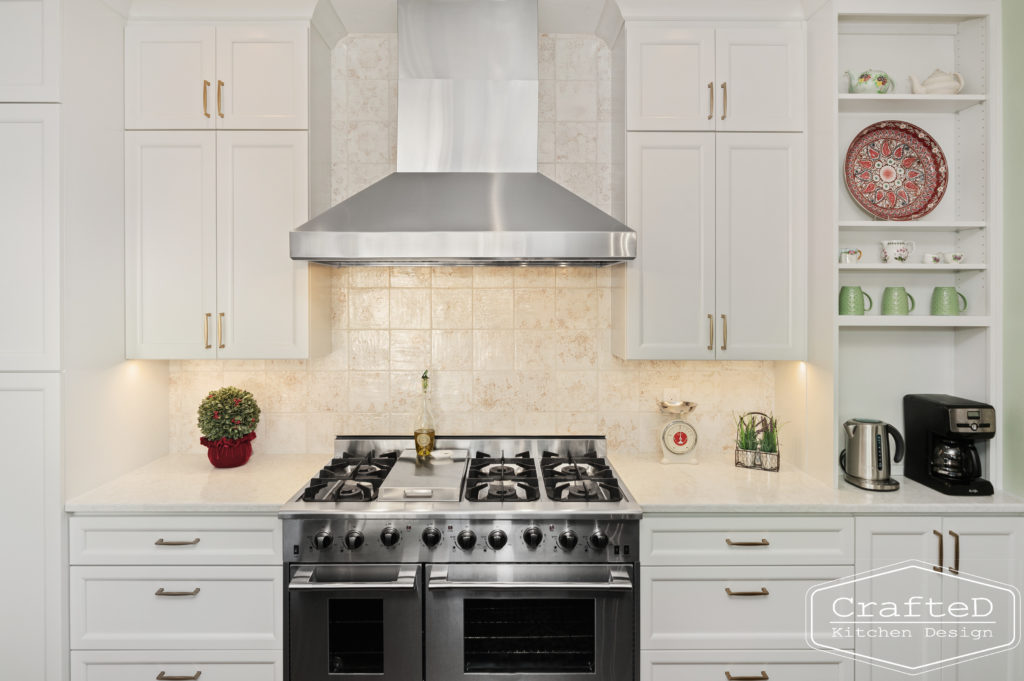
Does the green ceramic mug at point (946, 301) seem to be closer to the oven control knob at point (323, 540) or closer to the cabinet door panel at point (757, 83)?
the cabinet door panel at point (757, 83)

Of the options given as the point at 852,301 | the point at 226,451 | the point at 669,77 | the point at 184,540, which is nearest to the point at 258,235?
the point at 226,451

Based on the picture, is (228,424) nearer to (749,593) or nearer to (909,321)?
(749,593)

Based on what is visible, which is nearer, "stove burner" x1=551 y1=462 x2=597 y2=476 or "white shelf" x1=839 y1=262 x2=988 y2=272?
"white shelf" x1=839 y1=262 x2=988 y2=272

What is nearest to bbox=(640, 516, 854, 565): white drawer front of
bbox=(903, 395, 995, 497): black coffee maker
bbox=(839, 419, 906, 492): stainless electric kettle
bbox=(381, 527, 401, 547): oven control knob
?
bbox=(839, 419, 906, 492): stainless electric kettle

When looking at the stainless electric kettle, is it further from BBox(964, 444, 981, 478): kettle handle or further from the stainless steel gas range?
the stainless steel gas range

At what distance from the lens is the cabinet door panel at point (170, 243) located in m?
2.33

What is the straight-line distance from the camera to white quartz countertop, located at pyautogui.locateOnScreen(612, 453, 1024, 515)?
2.02m

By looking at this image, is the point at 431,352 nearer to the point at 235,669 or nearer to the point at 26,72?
the point at 235,669

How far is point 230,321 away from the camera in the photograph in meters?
2.35

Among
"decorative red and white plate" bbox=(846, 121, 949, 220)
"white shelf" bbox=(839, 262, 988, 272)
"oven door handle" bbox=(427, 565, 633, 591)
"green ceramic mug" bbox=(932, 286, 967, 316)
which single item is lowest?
"oven door handle" bbox=(427, 565, 633, 591)

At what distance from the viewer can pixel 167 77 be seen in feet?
7.66

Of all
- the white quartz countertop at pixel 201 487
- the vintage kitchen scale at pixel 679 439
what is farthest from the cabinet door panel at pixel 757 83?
the white quartz countertop at pixel 201 487

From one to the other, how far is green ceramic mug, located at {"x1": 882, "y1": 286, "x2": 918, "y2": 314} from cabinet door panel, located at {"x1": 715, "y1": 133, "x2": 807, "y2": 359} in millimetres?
300

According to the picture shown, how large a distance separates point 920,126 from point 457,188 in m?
1.89
